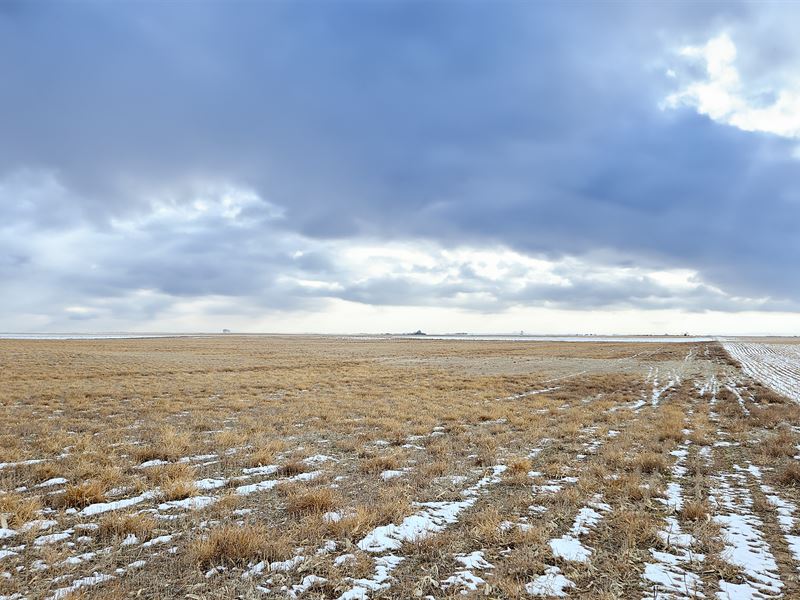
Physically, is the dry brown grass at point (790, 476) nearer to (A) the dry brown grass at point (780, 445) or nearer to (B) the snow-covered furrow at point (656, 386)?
(A) the dry brown grass at point (780, 445)

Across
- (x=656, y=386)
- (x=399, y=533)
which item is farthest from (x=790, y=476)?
(x=656, y=386)

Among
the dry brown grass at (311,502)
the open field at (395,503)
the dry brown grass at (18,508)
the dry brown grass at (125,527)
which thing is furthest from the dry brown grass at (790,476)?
the dry brown grass at (18,508)

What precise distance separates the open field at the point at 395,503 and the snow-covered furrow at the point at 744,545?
0.03 metres

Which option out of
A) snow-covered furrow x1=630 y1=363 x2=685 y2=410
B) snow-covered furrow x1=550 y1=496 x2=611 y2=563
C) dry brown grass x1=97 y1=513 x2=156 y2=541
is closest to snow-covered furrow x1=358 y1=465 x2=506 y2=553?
snow-covered furrow x1=550 y1=496 x2=611 y2=563

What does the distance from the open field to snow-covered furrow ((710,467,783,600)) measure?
0.03 meters

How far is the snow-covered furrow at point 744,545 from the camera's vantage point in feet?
15.8

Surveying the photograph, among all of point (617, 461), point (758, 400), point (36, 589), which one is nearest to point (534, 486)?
point (617, 461)

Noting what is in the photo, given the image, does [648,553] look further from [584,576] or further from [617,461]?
[617,461]

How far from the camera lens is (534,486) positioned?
836cm

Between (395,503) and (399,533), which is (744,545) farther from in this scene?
(395,503)

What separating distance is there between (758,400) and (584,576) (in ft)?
64.3

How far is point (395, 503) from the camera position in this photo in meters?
7.07

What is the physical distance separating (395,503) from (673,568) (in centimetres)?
380

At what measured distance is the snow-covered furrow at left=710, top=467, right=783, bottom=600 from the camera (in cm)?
482
